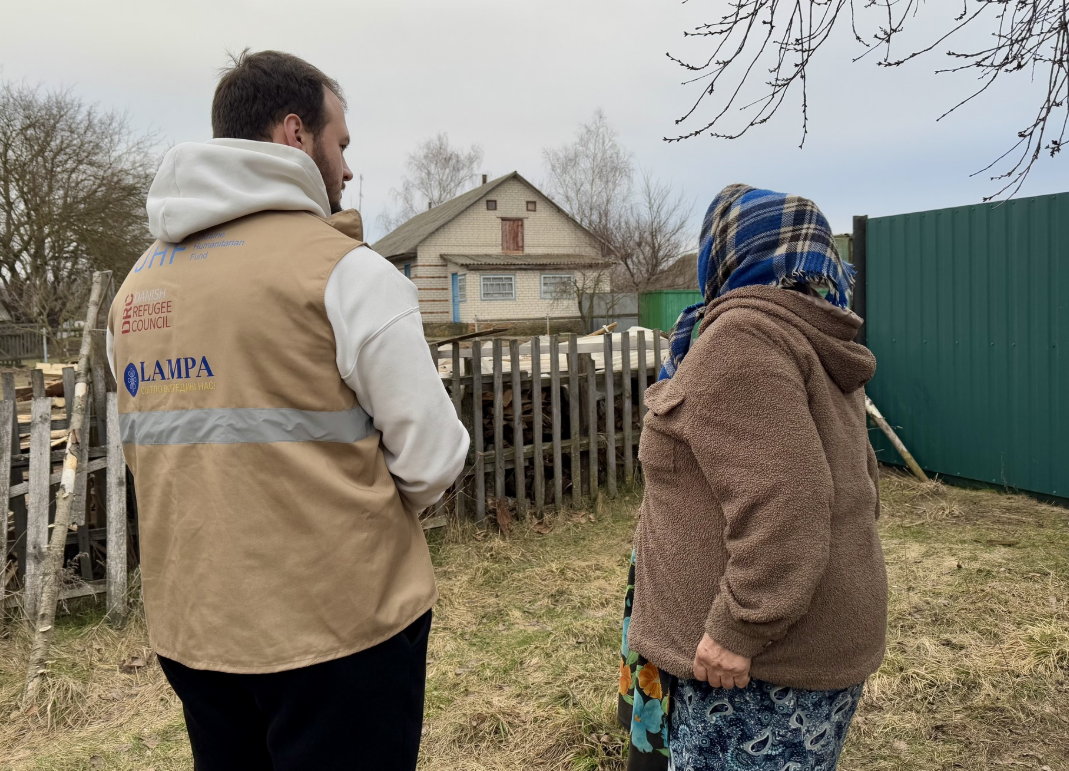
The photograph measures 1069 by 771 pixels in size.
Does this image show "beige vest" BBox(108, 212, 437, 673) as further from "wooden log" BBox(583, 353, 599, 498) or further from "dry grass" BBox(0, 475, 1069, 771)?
"wooden log" BBox(583, 353, 599, 498)

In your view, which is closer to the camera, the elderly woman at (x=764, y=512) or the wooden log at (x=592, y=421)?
the elderly woman at (x=764, y=512)

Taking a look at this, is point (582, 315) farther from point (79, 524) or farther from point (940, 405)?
point (79, 524)

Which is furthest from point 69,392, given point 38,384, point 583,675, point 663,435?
point 663,435

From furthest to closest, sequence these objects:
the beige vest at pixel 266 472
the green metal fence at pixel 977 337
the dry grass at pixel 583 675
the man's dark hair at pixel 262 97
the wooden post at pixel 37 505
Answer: the green metal fence at pixel 977 337
the wooden post at pixel 37 505
the dry grass at pixel 583 675
the man's dark hair at pixel 262 97
the beige vest at pixel 266 472

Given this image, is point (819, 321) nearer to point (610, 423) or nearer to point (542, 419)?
point (542, 419)

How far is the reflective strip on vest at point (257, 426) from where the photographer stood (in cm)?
137

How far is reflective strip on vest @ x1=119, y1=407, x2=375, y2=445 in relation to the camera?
1.37 metres

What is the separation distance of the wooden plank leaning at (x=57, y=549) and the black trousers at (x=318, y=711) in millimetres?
2662

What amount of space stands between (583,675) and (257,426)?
257cm

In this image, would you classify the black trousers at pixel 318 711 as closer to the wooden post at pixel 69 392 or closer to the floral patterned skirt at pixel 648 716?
the floral patterned skirt at pixel 648 716

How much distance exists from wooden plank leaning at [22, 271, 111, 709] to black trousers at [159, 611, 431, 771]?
2.66 meters

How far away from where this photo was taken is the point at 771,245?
1562 millimetres

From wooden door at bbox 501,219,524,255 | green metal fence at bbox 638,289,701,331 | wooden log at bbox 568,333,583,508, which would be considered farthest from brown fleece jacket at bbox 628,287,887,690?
wooden door at bbox 501,219,524,255

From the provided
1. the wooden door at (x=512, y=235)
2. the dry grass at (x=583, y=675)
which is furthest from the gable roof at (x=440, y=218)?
the dry grass at (x=583, y=675)
